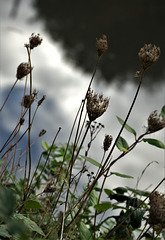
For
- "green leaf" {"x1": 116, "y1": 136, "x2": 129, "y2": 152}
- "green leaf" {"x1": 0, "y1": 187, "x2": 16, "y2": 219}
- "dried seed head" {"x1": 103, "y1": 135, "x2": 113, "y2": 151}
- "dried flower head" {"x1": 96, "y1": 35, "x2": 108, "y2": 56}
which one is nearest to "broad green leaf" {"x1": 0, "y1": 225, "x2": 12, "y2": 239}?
"green leaf" {"x1": 0, "y1": 187, "x2": 16, "y2": 219}

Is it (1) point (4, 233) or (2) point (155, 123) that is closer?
(1) point (4, 233)

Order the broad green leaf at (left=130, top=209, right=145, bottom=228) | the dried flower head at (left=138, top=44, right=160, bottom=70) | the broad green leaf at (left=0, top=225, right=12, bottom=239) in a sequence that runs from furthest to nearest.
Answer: the broad green leaf at (left=130, top=209, right=145, bottom=228)
the dried flower head at (left=138, top=44, right=160, bottom=70)
the broad green leaf at (left=0, top=225, right=12, bottom=239)

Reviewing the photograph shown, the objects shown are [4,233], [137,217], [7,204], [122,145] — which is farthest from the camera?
[137,217]

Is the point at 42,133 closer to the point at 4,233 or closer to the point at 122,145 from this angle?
the point at 122,145

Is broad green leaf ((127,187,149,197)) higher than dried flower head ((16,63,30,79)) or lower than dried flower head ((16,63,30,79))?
lower

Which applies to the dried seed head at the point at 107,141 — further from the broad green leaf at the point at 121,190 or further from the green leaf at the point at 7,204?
the green leaf at the point at 7,204

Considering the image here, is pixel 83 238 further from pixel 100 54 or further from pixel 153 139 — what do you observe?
pixel 100 54

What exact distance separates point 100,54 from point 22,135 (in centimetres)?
60

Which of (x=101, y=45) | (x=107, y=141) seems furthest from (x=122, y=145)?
(x=101, y=45)

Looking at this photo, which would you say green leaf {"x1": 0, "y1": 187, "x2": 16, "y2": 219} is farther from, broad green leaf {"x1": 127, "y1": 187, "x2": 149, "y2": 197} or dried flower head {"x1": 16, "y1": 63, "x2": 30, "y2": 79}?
broad green leaf {"x1": 127, "y1": 187, "x2": 149, "y2": 197}

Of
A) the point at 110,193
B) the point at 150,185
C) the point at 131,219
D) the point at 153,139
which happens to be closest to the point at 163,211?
the point at 153,139

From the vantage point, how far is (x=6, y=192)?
1.24ft

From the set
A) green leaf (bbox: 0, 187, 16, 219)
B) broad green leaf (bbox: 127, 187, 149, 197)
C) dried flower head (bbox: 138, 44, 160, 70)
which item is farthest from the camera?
broad green leaf (bbox: 127, 187, 149, 197)

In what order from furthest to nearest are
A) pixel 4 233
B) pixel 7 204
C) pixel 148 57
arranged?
pixel 148 57 → pixel 4 233 → pixel 7 204
